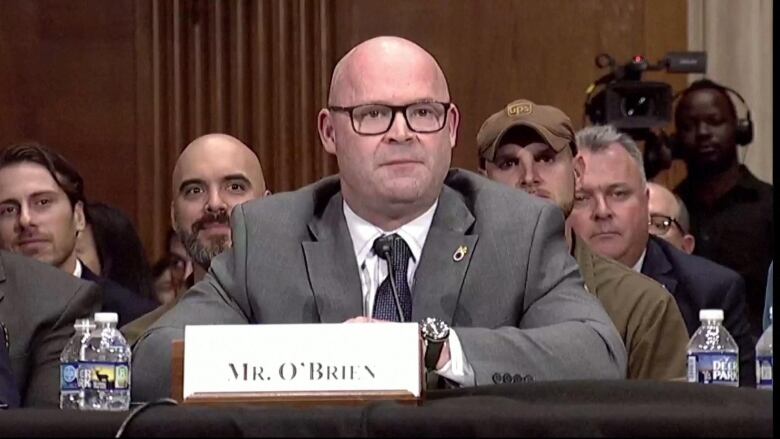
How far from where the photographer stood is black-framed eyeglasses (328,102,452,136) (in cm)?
336

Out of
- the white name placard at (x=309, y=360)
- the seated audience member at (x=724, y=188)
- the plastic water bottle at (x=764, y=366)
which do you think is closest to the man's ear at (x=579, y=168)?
the seated audience member at (x=724, y=188)

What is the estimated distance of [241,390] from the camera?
8.28 feet

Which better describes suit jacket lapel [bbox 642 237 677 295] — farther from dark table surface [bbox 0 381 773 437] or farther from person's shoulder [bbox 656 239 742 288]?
dark table surface [bbox 0 381 773 437]

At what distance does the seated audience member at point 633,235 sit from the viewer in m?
4.73

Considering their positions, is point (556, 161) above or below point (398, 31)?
below

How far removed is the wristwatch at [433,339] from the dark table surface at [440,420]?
0.51m

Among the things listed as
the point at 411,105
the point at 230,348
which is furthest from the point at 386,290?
the point at 230,348

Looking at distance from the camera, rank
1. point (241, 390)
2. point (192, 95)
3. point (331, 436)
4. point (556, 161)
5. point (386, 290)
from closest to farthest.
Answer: point (331, 436) → point (241, 390) → point (386, 290) → point (556, 161) → point (192, 95)

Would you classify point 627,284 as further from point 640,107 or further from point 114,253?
point 114,253

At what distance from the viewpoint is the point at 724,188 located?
5688 millimetres

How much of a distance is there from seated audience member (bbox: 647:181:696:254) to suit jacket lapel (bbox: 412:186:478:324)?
7.03ft

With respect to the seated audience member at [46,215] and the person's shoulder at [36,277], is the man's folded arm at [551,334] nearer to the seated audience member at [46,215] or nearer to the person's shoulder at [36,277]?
the person's shoulder at [36,277]

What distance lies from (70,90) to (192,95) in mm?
487

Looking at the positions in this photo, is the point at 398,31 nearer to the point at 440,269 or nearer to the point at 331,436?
the point at 440,269
